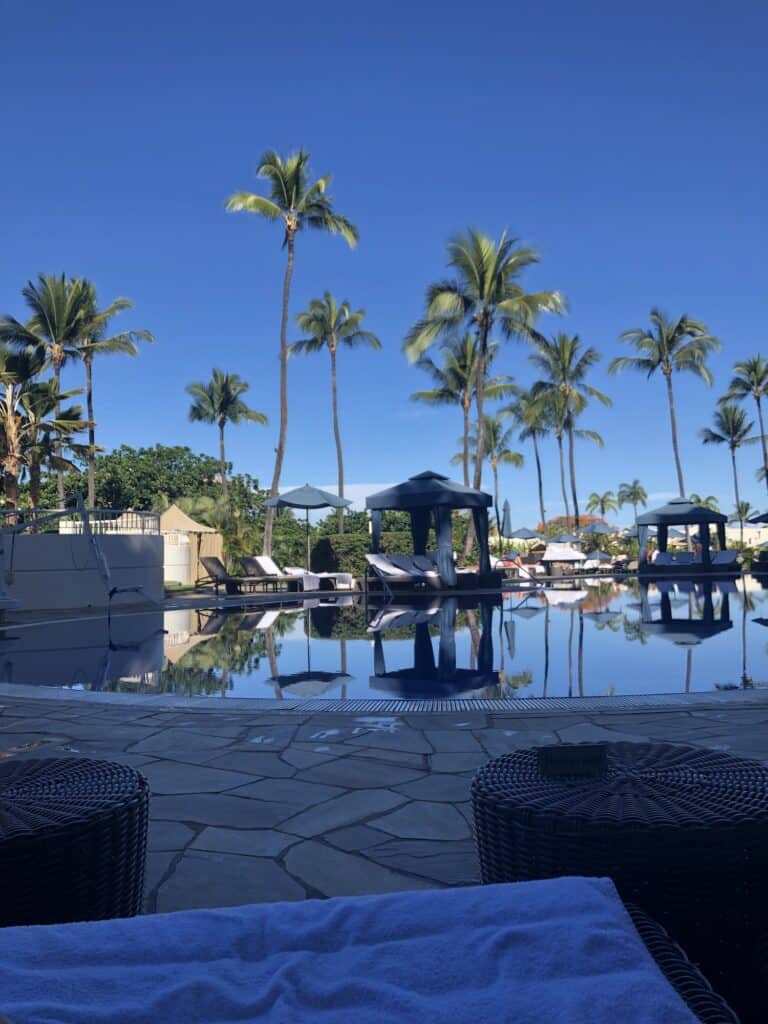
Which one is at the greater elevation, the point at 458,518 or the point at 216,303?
the point at 216,303

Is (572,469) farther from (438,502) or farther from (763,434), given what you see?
(438,502)

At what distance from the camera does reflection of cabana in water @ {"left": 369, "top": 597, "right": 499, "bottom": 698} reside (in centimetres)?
650

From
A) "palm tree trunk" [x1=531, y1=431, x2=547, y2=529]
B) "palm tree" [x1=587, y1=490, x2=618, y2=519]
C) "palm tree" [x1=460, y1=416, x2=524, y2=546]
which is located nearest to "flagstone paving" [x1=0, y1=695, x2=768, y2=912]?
"palm tree" [x1=460, y1=416, x2=524, y2=546]

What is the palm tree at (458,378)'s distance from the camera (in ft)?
103

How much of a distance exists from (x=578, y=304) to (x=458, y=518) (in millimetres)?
13230

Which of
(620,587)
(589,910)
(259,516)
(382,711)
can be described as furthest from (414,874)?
(259,516)

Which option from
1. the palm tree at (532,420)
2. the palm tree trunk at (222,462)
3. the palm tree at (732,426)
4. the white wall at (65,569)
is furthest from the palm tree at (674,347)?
the white wall at (65,569)

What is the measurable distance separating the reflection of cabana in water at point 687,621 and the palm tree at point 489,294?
33.2 feet

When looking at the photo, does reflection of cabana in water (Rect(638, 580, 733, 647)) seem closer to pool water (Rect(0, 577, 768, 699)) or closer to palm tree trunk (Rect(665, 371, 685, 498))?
pool water (Rect(0, 577, 768, 699))

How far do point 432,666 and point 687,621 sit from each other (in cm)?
549

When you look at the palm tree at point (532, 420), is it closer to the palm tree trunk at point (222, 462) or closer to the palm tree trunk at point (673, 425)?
the palm tree trunk at point (673, 425)

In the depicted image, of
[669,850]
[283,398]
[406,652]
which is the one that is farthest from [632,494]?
[669,850]

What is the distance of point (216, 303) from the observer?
112 feet

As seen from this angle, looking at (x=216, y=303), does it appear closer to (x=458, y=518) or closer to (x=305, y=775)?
(x=458, y=518)
